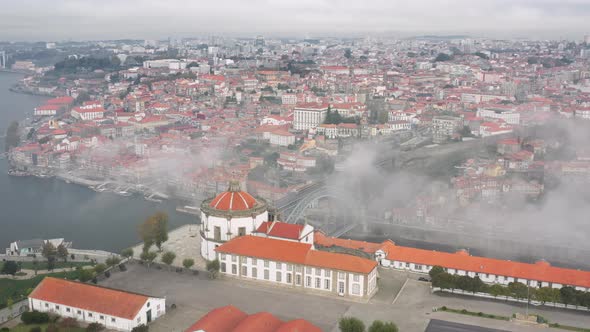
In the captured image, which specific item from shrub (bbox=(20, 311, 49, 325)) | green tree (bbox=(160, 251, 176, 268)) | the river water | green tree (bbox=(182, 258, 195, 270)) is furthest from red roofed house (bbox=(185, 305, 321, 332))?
the river water

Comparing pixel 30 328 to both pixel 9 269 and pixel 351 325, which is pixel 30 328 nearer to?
pixel 9 269

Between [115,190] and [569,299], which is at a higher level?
[569,299]

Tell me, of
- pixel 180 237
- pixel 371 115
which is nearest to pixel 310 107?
pixel 371 115

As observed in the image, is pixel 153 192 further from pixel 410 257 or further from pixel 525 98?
pixel 525 98

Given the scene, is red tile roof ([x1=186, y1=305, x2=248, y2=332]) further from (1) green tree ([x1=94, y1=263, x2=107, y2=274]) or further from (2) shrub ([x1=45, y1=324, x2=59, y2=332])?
(1) green tree ([x1=94, y1=263, x2=107, y2=274])

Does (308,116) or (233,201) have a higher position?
(233,201)

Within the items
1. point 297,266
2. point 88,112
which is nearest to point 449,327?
point 297,266
